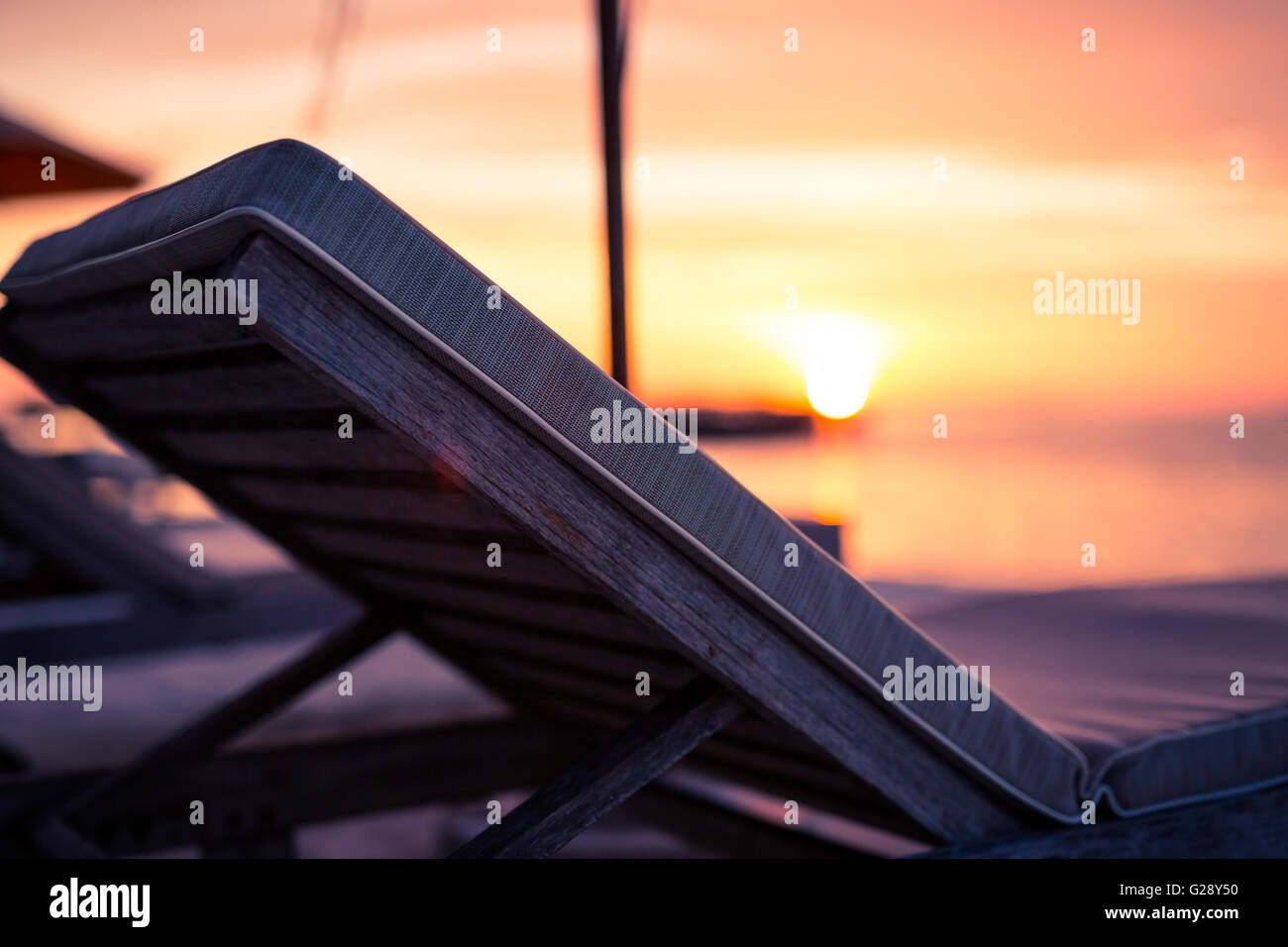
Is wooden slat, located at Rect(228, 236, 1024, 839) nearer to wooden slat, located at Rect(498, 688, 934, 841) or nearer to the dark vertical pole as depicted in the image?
wooden slat, located at Rect(498, 688, 934, 841)

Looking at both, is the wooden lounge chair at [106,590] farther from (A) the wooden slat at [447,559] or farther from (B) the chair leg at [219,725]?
(A) the wooden slat at [447,559]

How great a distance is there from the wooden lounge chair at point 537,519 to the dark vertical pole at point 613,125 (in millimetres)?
652

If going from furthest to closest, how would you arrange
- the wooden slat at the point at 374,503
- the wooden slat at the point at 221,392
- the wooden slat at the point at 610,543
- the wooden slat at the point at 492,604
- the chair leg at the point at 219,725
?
the chair leg at the point at 219,725 → the wooden slat at the point at 492,604 → the wooden slat at the point at 374,503 → the wooden slat at the point at 221,392 → the wooden slat at the point at 610,543

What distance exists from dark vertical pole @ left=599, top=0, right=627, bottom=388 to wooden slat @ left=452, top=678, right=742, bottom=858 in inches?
37.7

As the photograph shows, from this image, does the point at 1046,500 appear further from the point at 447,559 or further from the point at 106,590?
the point at 447,559

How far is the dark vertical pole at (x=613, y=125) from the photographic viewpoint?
2256mm

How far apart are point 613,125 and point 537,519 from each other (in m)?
1.31

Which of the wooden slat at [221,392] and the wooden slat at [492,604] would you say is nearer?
the wooden slat at [221,392]

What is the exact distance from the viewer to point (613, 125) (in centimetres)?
226

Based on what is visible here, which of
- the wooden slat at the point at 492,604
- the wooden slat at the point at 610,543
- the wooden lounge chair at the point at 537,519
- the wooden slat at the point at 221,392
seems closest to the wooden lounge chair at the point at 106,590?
the wooden lounge chair at the point at 537,519
